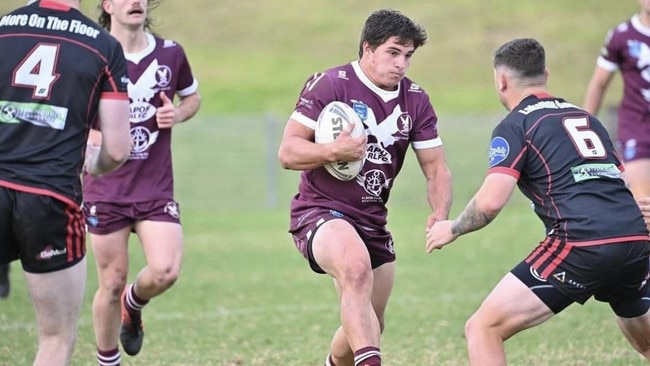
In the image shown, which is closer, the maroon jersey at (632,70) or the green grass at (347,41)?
the maroon jersey at (632,70)

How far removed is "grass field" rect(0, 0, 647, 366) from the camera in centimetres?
801

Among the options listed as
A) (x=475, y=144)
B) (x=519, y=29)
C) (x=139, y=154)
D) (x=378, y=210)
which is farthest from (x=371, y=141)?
(x=519, y=29)

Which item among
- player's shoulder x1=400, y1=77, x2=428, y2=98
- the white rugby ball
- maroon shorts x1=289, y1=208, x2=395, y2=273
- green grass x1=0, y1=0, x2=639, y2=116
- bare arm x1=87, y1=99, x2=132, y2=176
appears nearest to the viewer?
bare arm x1=87, y1=99, x2=132, y2=176

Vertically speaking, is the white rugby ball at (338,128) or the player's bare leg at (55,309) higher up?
the white rugby ball at (338,128)

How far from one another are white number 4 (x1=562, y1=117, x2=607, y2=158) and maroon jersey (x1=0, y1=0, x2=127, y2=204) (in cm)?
220

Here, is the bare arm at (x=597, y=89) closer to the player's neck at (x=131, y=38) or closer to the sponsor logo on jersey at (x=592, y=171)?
the sponsor logo on jersey at (x=592, y=171)

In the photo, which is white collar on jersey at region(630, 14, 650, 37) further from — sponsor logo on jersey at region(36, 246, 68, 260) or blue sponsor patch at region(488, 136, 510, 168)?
sponsor logo on jersey at region(36, 246, 68, 260)

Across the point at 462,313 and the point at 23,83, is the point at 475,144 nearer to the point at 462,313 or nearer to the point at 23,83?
the point at 462,313

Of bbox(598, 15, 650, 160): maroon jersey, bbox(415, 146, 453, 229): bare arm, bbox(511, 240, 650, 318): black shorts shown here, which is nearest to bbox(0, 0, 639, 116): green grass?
bbox(598, 15, 650, 160): maroon jersey

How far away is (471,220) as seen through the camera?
17.6ft

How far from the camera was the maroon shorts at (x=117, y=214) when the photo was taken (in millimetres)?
6867

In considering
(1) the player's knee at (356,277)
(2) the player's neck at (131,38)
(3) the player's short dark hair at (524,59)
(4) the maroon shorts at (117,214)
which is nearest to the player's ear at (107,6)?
(2) the player's neck at (131,38)

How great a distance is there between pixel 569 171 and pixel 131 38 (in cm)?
303

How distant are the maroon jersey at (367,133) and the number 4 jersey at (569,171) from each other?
828mm
